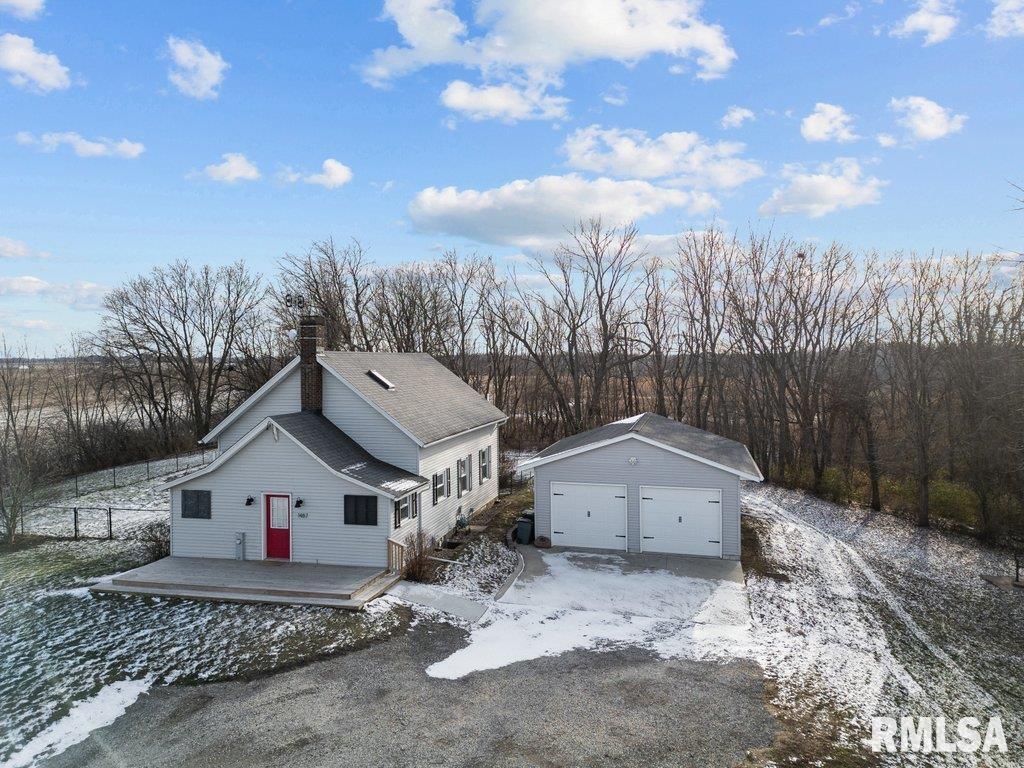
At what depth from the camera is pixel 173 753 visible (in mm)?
8062

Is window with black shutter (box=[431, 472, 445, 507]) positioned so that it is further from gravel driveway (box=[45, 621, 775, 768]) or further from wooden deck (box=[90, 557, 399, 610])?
gravel driveway (box=[45, 621, 775, 768])

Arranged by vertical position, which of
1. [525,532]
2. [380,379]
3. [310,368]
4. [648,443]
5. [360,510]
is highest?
[310,368]

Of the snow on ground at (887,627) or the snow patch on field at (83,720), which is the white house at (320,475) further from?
the snow on ground at (887,627)

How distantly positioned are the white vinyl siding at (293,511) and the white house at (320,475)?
0.09 feet

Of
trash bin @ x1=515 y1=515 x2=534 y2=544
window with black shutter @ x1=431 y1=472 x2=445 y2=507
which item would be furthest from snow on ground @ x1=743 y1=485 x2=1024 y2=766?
window with black shutter @ x1=431 y1=472 x2=445 y2=507

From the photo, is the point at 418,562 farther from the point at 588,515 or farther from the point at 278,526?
the point at 588,515

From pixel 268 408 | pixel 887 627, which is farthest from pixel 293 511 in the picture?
pixel 887 627

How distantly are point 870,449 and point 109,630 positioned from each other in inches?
1091

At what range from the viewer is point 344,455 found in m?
16.0

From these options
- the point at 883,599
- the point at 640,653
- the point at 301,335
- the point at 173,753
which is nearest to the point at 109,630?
the point at 173,753

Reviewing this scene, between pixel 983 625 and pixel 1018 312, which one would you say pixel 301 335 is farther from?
pixel 1018 312

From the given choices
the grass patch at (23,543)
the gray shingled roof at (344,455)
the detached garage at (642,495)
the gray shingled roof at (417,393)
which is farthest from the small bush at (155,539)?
the detached garage at (642,495)

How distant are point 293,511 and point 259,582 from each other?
2.13m

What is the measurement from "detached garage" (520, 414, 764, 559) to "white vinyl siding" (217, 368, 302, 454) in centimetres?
747
